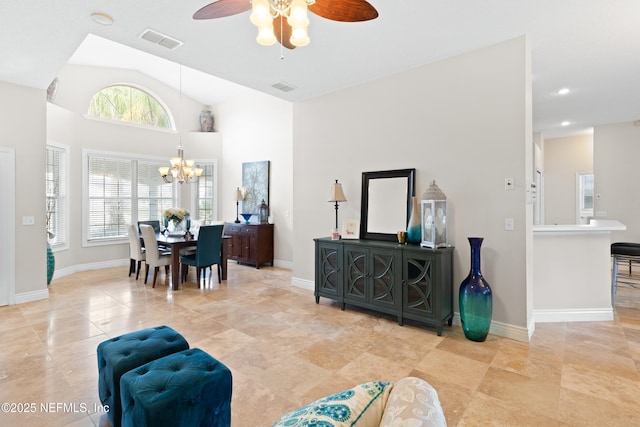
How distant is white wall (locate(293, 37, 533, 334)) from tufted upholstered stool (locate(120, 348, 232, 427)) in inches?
107

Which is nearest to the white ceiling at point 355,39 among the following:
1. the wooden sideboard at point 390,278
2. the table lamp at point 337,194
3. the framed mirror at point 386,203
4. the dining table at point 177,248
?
the framed mirror at point 386,203

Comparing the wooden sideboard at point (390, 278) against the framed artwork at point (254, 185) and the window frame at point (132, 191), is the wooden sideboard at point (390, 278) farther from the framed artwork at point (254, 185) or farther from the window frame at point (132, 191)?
the window frame at point (132, 191)

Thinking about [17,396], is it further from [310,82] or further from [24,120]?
→ [310,82]

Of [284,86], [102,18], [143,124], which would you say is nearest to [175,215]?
[143,124]

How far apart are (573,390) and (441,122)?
266 cm

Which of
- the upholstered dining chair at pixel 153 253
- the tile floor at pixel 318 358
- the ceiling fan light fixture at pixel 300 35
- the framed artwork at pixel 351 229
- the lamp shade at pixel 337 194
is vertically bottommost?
the tile floor at pixel 318 358

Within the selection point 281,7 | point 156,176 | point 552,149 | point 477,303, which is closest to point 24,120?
point 156,176

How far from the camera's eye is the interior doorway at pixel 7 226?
414 cm

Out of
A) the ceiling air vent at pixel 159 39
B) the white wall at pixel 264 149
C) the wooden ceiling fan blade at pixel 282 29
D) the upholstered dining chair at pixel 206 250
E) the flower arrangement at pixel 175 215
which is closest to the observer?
the wooden ceiling fan blade at pixel 282 29

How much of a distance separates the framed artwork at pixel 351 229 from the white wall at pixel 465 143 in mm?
165

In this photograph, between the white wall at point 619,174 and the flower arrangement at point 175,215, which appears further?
the white wall at point 619,174

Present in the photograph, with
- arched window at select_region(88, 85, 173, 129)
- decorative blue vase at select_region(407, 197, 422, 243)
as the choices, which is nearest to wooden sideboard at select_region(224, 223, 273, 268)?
arched window at select_region(88, 85, 173, 129)

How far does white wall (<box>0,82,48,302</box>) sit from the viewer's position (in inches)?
164

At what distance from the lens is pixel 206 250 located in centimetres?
518
